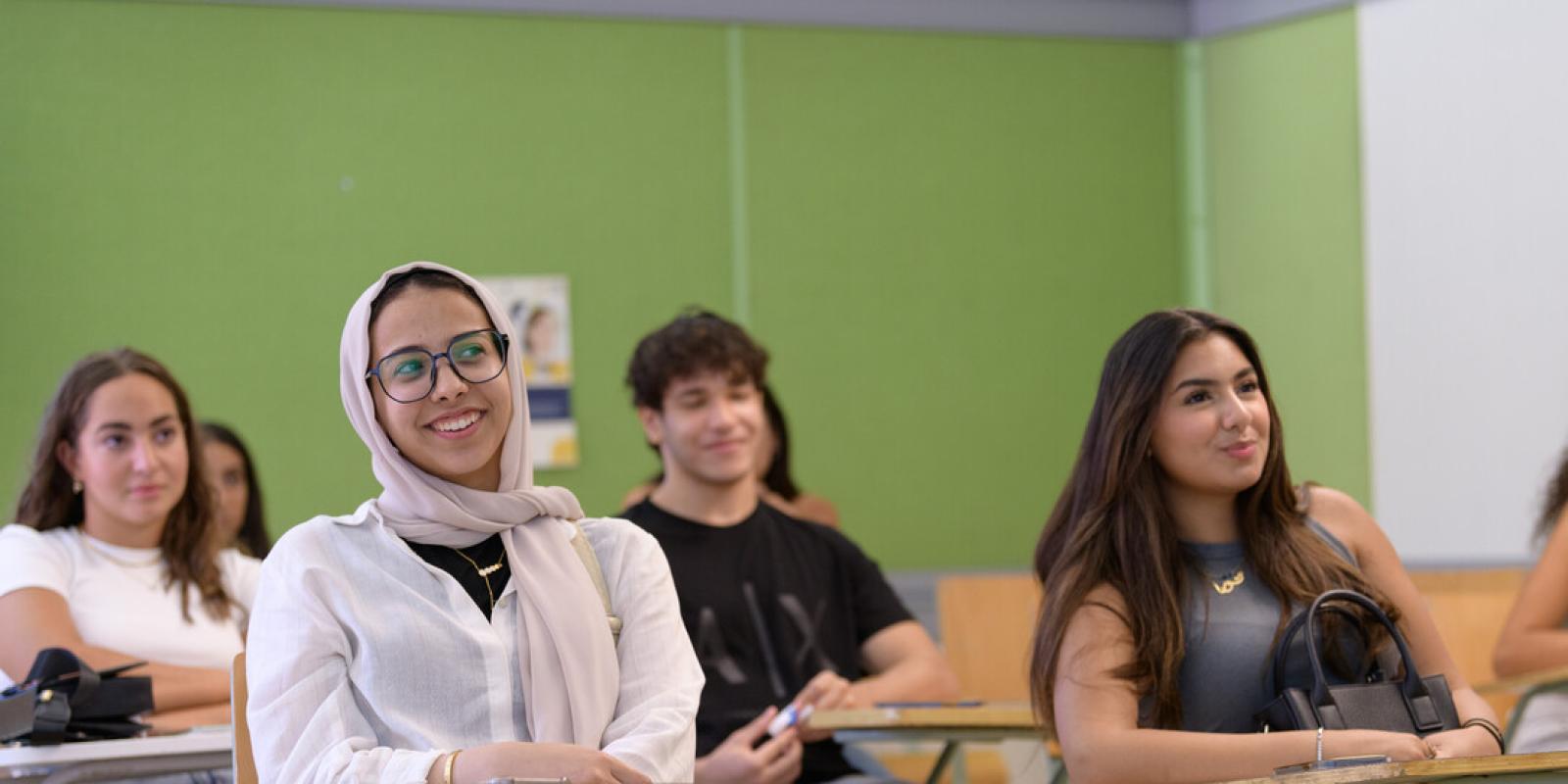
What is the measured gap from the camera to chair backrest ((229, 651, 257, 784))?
2586mm

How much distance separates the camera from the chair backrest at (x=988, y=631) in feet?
16.5

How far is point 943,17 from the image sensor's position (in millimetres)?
7344

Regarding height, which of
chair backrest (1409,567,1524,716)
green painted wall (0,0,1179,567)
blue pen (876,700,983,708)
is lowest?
chair backrest (1409,567,1524,716)

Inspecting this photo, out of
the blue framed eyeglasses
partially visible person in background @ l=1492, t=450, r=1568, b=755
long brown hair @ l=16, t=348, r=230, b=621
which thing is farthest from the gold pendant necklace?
long brown hair @ l=16, t=348, r=230, b=621

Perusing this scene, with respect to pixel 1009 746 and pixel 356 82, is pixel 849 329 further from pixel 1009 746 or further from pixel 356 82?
pixel 1009 746

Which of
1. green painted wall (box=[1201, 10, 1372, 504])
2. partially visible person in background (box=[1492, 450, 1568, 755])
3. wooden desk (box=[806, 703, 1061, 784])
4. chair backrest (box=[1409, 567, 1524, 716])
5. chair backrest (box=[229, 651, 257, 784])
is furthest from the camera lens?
green painted wall (box=[1201, 10, 1372, 504])

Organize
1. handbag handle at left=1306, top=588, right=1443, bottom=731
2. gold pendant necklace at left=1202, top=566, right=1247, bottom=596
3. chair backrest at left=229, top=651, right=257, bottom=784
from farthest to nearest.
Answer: gold pendant necklace at left=1202, top=566, right=1247, bottom=596 < handbag handle at left=1306, top=588, right=1443, bottom=731 < chair backrest at left=229, top=651, right=257, bottom=784

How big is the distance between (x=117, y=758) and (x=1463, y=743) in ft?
7.39

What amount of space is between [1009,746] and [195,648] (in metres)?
A: 1.87

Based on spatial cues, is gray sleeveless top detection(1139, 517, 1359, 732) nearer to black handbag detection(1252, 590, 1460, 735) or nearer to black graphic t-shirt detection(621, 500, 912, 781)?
black handbag detection(1252, 590, 1460, 735)

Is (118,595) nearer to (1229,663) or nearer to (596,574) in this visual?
(596,574)

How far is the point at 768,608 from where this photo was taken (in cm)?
397

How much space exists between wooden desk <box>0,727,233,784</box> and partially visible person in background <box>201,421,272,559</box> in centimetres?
197

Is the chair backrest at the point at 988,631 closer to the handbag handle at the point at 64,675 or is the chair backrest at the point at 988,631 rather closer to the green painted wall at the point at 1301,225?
the green painted wall at the point at 1301,225
